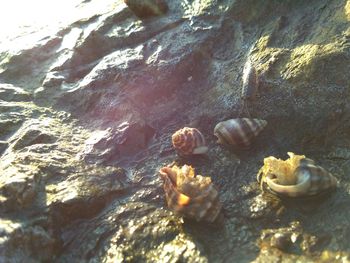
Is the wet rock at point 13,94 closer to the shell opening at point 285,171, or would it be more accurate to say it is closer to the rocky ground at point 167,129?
the rocky ground at point 167,129

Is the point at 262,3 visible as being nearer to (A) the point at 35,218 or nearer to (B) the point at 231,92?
(B) the point at 231,92

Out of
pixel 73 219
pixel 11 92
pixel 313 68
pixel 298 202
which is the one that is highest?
pixel 11 92

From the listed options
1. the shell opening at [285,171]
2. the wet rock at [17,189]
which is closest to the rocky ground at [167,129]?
the wet rock at [17,189]

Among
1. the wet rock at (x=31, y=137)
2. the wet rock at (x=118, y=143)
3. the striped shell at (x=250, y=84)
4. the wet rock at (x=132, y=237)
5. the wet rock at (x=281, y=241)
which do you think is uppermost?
the wet rock at (x=31, y=137)

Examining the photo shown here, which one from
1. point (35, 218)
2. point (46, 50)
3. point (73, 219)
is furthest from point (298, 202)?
point (46, 50)

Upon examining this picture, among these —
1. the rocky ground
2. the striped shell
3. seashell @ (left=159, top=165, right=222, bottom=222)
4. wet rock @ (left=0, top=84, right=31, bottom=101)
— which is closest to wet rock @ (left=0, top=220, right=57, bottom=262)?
the rocky ground

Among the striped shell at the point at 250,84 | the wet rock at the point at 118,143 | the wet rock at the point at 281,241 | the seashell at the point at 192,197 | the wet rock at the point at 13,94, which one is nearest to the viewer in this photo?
the wet rock at the point at 281,241
